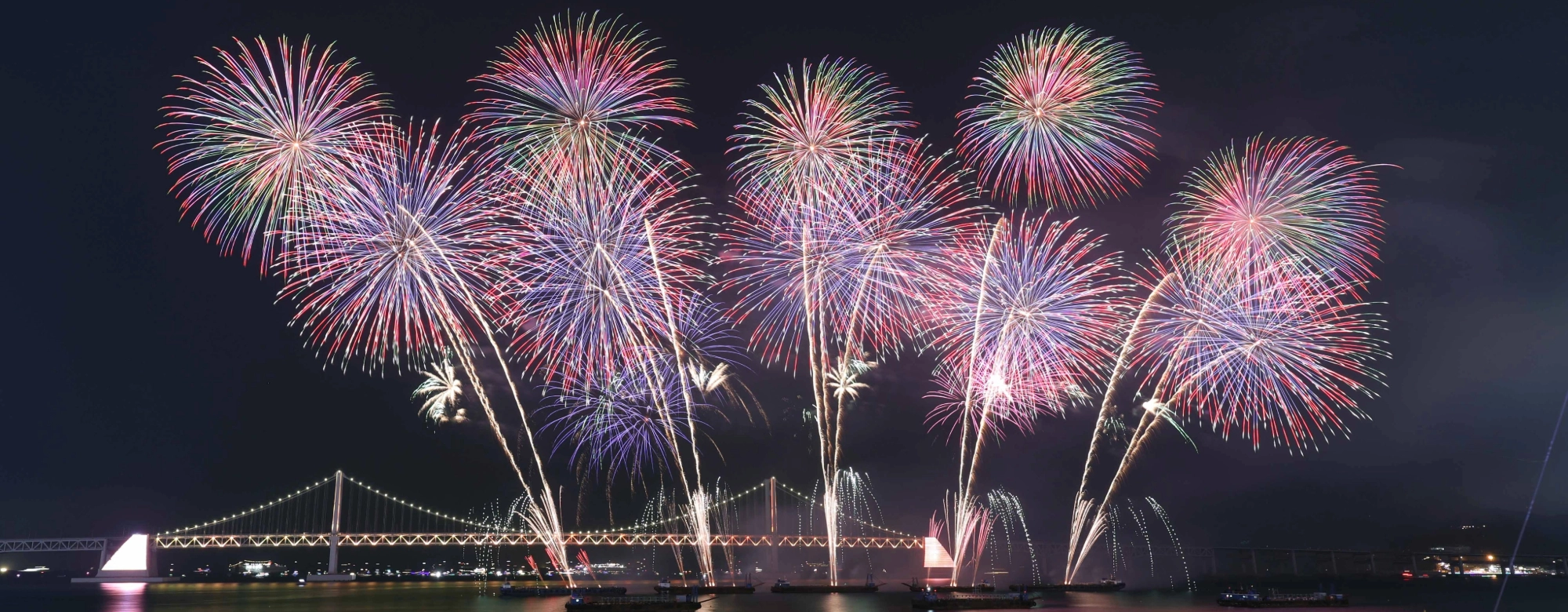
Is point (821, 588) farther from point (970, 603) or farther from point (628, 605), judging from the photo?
point (628, 605)

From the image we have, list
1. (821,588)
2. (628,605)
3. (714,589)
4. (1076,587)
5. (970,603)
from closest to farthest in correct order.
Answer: (628,605)
(970,603)
(714,589)
(821,588)
(1076,587)

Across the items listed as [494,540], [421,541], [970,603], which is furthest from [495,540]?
[970,603]

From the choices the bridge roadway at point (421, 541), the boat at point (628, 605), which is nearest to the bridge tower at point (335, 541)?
the bridge roadway at point (421, 541)

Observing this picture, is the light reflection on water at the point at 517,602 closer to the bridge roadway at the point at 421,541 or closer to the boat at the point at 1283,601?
the boat at the point at 1283,601

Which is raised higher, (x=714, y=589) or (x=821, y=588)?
(x=714, y=589)

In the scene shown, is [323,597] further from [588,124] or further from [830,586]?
[588,124]

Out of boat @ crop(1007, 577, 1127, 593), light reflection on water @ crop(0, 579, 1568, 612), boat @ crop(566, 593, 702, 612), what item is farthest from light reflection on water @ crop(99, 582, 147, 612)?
boat @ crop(1007, 577, 1127, 593)

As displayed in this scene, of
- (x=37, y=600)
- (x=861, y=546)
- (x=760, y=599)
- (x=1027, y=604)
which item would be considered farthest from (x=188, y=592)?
(x=1027, y=604)

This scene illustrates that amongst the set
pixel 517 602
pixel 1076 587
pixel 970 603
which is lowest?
pixel 1076 587

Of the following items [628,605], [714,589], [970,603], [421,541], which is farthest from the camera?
[421,541]
